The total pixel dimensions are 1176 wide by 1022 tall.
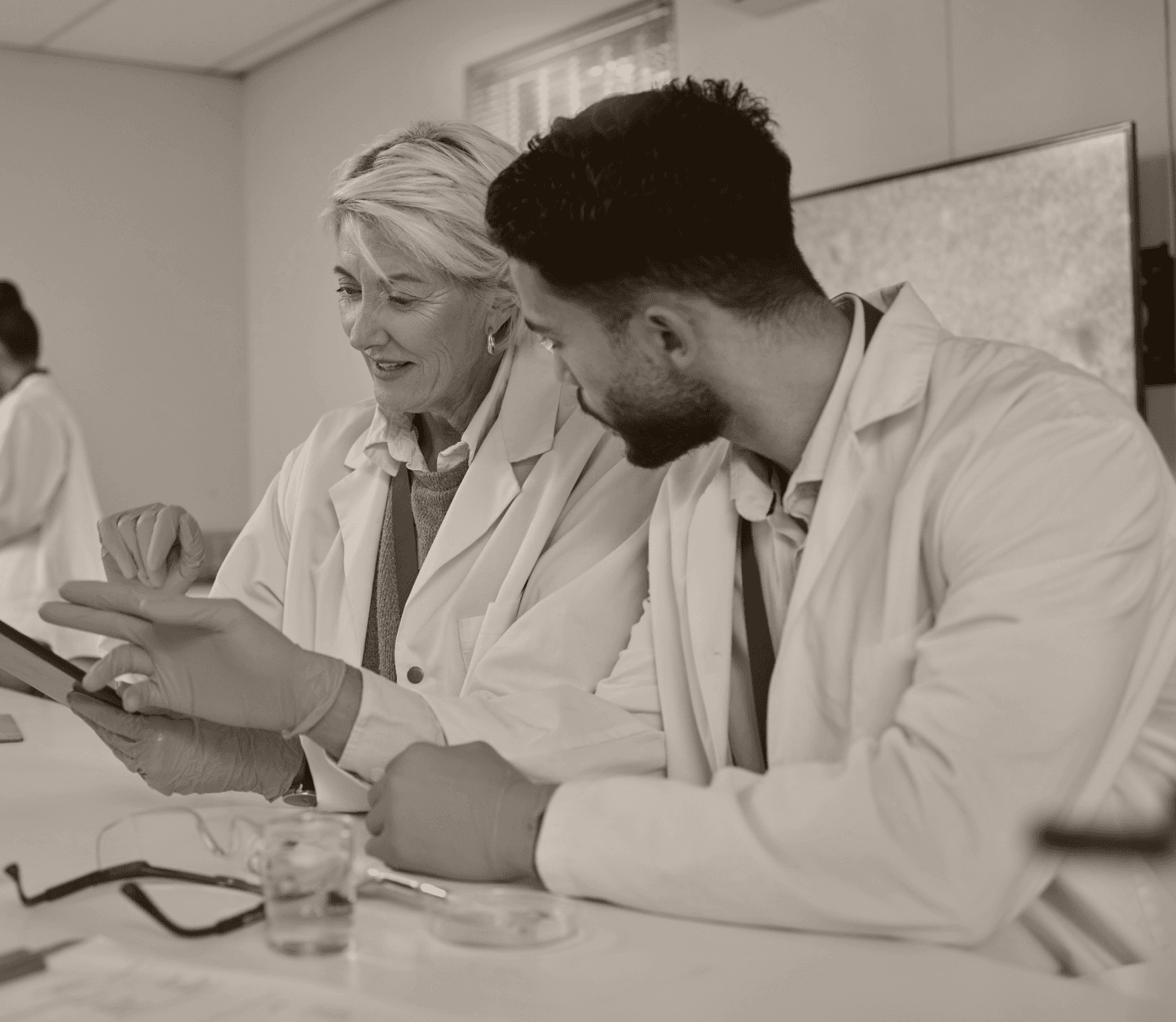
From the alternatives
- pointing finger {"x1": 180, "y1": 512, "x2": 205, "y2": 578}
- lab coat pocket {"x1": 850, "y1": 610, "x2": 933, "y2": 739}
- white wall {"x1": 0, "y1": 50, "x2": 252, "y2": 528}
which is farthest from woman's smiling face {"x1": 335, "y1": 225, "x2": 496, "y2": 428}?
white wall {"x1": 0, "y1": 50, "x2": 252, "y2": 528}

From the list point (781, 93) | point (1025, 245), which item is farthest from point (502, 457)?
point (781, 93)

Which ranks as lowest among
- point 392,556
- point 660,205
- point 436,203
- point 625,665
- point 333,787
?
point 333,787

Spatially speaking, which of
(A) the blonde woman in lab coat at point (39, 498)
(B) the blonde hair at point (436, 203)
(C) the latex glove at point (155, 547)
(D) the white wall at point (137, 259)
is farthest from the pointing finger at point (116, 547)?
(D) the white wall at point (137, 259)

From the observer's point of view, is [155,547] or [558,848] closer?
[558,848]

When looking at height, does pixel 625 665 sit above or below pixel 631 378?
below

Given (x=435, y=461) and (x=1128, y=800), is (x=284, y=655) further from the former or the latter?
(x=1128, y=800)

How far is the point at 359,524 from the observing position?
192 centimetres

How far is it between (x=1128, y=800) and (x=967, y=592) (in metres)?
0.26

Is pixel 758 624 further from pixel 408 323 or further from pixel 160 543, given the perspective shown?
pixel 160 543

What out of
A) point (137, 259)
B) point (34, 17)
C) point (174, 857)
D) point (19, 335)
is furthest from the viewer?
point (137, 259)

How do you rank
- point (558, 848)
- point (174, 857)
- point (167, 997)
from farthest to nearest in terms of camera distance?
point (174, 857) < point (558, 848) < point (167, 997)

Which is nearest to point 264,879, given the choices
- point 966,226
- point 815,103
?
point 966,226

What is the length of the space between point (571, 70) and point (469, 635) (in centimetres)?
328

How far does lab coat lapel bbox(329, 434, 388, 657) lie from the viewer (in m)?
1.88
